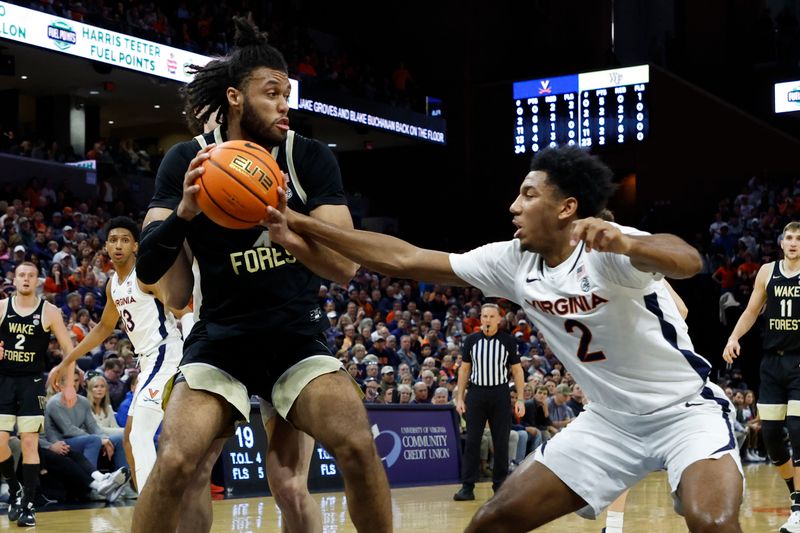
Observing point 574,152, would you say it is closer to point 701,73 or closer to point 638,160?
point 638,160

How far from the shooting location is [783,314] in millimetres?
9016

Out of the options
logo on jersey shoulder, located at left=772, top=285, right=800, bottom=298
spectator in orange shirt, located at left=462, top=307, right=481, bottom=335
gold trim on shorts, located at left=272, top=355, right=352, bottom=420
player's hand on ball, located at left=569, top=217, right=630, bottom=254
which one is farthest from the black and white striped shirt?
spectator in orange shirt, located at left=462, top=307, right=481, bottom=335

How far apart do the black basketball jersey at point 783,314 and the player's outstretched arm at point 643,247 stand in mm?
5508

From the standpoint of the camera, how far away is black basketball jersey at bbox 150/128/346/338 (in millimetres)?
4336

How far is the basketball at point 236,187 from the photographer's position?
396cm

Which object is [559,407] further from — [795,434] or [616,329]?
[616,329]

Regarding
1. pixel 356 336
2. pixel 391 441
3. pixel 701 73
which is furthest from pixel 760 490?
pixel 701 73

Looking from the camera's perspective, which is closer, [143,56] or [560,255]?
[560,255]

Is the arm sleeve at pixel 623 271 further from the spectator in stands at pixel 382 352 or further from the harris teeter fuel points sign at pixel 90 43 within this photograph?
the harris teeter fuel points sign at pixel 90 43

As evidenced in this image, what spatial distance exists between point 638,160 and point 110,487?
62.8ft

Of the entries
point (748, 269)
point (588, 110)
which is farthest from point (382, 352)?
point (588, 110)

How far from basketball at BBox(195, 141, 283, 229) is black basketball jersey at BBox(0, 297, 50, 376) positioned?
6.05 metres

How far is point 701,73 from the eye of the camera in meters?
30.9

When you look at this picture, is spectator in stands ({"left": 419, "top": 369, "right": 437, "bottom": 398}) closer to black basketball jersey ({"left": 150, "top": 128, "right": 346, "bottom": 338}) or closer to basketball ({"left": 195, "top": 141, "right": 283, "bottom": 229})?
black basketball jersey ({"left": 150, "top": 128, "right": 346, "bottom": 338})
